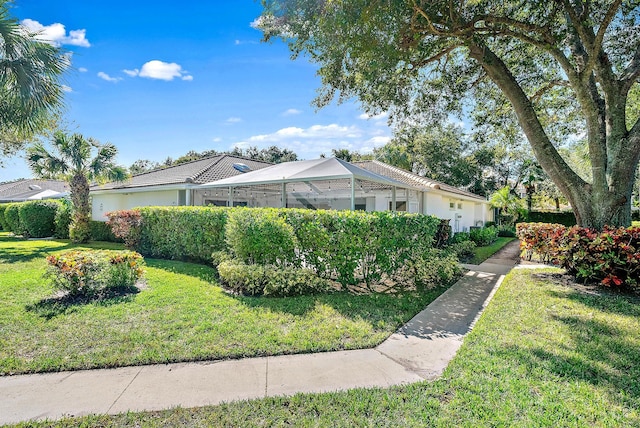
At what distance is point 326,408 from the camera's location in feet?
9.73

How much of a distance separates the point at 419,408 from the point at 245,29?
10.7 metres

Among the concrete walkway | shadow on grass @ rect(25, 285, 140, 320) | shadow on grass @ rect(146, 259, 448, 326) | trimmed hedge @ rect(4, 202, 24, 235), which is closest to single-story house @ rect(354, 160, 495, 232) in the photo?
shadow on grass @ rect(146, 259, 448, 326)

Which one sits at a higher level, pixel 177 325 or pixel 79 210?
pixel 79 210

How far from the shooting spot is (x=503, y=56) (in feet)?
38.1

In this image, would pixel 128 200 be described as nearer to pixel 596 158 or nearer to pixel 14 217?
pixel 14 217

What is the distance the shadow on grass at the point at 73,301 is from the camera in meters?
5.50

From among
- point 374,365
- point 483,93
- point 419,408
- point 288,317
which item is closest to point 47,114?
point 288,317

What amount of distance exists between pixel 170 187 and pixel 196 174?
1625 millimetres

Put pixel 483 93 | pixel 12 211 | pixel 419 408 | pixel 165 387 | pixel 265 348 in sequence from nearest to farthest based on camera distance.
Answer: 1. pixel 419 408
2. pixel 165 387
3. pixel 265 348
4. pixel 483 93
5. pixel 12 211

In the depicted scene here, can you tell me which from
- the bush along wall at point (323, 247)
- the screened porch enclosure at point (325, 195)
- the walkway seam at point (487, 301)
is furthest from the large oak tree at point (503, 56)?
the screened porch enclosure at point (325, 195)

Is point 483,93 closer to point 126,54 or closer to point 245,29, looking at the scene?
point 245,29

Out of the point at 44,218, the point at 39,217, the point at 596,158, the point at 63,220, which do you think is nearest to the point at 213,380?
the point at 596,158

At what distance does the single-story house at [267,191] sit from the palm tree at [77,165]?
69.5 inches

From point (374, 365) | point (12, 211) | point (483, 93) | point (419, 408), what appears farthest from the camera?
point (12, 211)
